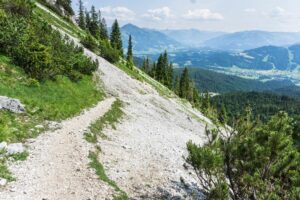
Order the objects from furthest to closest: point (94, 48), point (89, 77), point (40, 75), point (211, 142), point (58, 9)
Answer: point (58, 9), point (94, 48), point (89, 77), point (40, 75), point (211, 142)

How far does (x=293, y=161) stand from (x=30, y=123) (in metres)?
16.6

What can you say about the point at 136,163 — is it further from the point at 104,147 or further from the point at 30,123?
the point at 30,123

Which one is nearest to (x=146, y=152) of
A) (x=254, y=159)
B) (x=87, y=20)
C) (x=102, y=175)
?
(x=102, y=175)

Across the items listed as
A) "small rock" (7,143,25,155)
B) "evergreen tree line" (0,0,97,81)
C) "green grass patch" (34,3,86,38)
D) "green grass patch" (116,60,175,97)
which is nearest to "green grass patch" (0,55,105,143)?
"small rock" (7,143,25,155)

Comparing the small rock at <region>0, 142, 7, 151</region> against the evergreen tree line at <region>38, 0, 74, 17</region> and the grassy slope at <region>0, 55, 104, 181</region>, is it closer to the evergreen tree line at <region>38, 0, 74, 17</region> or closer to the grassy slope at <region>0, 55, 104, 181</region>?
the grassy slope at <region>0, 55, 104, 181</region>

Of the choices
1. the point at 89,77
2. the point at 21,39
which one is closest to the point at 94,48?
the point at 89,77

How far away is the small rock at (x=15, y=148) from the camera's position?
17.2 m

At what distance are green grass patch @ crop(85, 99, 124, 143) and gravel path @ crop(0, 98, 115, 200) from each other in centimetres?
132

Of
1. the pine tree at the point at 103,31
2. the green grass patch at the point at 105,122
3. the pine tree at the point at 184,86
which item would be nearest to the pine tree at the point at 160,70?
the pine tree at the point at 184,86

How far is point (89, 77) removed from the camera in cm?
4262

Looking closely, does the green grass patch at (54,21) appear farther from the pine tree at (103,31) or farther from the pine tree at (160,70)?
the pine tree at (160,70)

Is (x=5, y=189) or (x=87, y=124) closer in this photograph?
(x=5, y=189)

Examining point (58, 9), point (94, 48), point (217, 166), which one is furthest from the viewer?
point (58, 9)

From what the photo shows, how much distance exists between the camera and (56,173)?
16.7 metres
